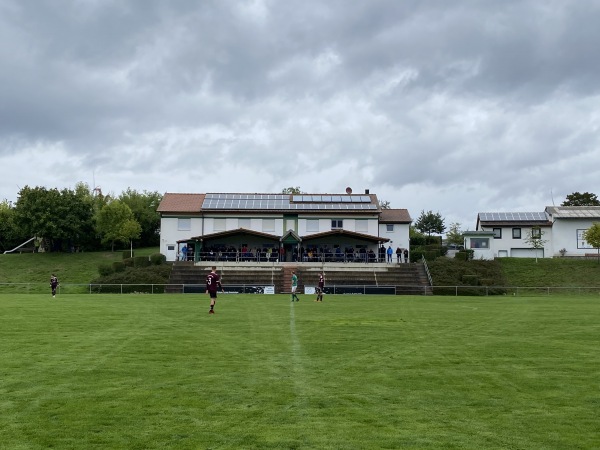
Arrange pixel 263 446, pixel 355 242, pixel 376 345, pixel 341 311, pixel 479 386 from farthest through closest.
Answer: pixel 355 242 → pixel 341 311 → pixel 376 345 → pixel 479 386 → pixel 263 446

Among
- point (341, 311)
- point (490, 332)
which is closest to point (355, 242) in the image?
point (341, 311)

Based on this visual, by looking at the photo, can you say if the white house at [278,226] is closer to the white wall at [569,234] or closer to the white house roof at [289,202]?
the white house roof at [289,202]

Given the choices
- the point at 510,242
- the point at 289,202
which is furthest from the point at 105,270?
the point at 510,242

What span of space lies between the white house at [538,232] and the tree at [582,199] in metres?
29.8

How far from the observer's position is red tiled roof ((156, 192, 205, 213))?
7038 centimetres

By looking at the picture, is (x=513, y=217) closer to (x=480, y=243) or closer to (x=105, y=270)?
(x=480, y=243)

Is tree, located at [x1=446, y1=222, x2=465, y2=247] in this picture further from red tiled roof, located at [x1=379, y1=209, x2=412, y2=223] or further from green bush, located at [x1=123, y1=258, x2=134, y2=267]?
green bush, located at [x1=123, y1=258, x2=134, y2=267]

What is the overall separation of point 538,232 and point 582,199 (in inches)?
1429

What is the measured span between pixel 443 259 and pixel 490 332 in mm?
42893

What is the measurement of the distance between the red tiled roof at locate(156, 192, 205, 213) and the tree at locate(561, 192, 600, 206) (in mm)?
61015

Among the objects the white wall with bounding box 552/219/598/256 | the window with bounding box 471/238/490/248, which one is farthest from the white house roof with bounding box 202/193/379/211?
the white wall with bounding box 552/219/598/256

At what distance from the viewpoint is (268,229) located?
7038 cm

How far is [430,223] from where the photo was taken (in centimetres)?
10425

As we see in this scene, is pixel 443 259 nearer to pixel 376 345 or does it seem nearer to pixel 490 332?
pixel 490 332
